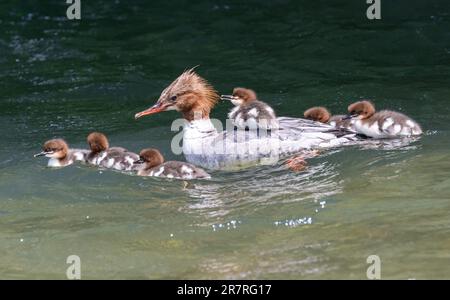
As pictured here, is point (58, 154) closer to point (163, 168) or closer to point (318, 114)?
point (163, 168)

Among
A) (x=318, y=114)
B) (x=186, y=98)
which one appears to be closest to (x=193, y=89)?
(x=186, y=98)

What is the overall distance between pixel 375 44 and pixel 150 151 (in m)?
4.94

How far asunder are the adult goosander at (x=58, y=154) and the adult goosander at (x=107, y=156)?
0.15 m

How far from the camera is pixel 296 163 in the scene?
8.47 metres

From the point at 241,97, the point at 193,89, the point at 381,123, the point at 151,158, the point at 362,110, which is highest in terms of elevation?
the point at 193,89

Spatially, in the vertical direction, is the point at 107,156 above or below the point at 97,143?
below

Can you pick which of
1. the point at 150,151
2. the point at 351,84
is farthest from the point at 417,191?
the point at 351,84

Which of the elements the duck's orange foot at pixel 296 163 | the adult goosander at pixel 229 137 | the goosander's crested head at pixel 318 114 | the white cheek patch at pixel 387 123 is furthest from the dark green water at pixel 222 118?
the goosander's crested head at pixel 318 114

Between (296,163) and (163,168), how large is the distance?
1.22 m

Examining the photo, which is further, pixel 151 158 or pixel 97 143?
pixel 97 143

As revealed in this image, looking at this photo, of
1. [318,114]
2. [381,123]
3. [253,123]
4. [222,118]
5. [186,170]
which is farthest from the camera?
[222,118]

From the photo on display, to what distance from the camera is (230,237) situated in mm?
6562

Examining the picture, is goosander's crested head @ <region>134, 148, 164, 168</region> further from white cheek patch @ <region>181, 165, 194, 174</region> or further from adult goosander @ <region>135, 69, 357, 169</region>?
adult goosander @ <region>135, 69, 357, 169</region>

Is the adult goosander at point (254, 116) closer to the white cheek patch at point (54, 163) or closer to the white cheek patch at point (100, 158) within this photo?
the white cheek patch at point (100, 158)
